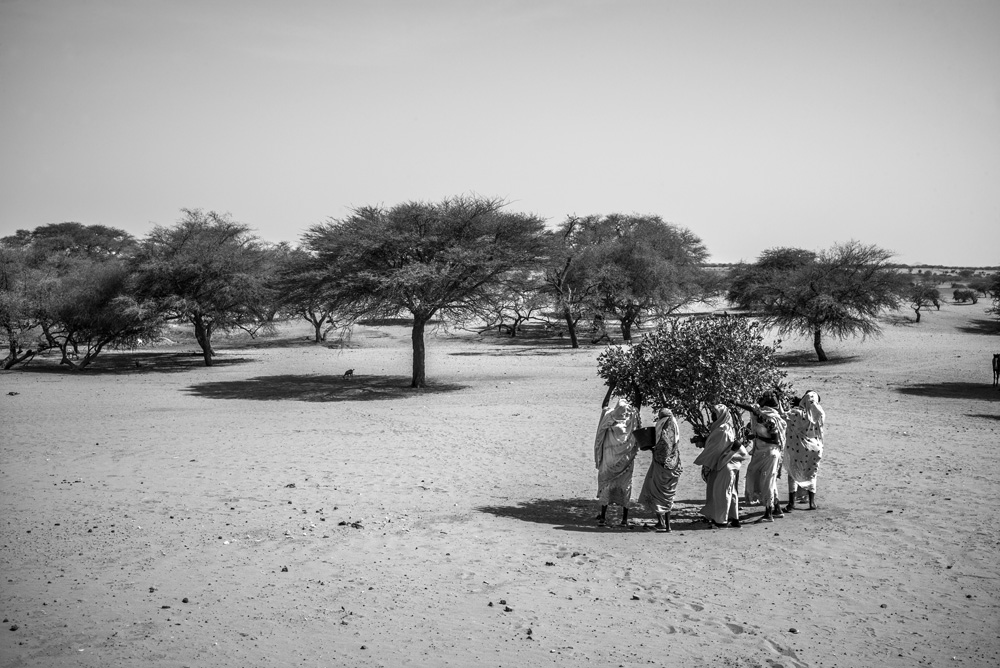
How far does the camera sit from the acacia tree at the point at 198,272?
105ft

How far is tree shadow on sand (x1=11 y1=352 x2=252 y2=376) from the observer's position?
30953 millimetres

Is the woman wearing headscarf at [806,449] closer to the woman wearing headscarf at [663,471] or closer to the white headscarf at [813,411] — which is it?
the white headscarf at [813,411]

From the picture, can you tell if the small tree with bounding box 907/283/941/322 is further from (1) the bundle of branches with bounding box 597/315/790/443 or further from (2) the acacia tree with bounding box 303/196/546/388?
(1) the bundle of branches with bounding box 597/315/790/443

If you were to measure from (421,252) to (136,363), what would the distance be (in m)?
15.0

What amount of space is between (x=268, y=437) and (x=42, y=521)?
6065mm

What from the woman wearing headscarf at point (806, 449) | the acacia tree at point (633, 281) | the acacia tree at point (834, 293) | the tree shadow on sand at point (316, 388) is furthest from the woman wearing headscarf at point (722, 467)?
the acacia tree at point (633, 281)

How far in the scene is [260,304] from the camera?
3500 cm

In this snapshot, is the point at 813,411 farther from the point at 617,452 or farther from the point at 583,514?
the point at 583,514

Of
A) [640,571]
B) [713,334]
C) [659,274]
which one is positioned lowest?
[640,571]

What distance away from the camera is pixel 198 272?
32.2 metres

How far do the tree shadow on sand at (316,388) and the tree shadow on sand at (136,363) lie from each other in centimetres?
613

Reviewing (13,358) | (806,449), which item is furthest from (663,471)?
(13,358)

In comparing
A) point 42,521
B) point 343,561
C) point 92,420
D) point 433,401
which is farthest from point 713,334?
point 92,420

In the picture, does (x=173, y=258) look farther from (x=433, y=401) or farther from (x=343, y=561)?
(x=343, y=561)
